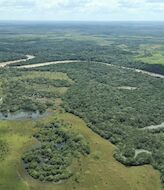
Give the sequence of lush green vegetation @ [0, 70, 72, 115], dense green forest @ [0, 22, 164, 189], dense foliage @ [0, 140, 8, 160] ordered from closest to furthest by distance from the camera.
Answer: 1. dense green forest @ [0, 22, 164, 189]
2. dense foliage @ [0, 140, 8, 160]
3. lush green vegetation @ [0, 70, 72, 115]

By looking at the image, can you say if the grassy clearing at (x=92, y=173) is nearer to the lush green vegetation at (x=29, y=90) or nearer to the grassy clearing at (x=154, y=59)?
the lush green vegetation at (x=29, y=90)

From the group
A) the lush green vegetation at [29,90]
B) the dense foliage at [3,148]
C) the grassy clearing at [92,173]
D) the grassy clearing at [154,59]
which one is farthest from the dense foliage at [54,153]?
the grassy clearing at [154,59]

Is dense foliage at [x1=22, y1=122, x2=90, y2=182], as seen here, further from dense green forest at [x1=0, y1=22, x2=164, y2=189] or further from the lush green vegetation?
the lush green vegetation

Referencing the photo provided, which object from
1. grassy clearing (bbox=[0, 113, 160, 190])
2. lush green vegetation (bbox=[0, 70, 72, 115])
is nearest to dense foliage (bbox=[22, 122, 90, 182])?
grassy clearing (bbox=[0, 113, 160, 190])

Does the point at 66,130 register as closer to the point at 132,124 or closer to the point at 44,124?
the point at 44,124

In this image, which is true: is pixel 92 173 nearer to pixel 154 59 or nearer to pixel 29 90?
pixel 29 90
